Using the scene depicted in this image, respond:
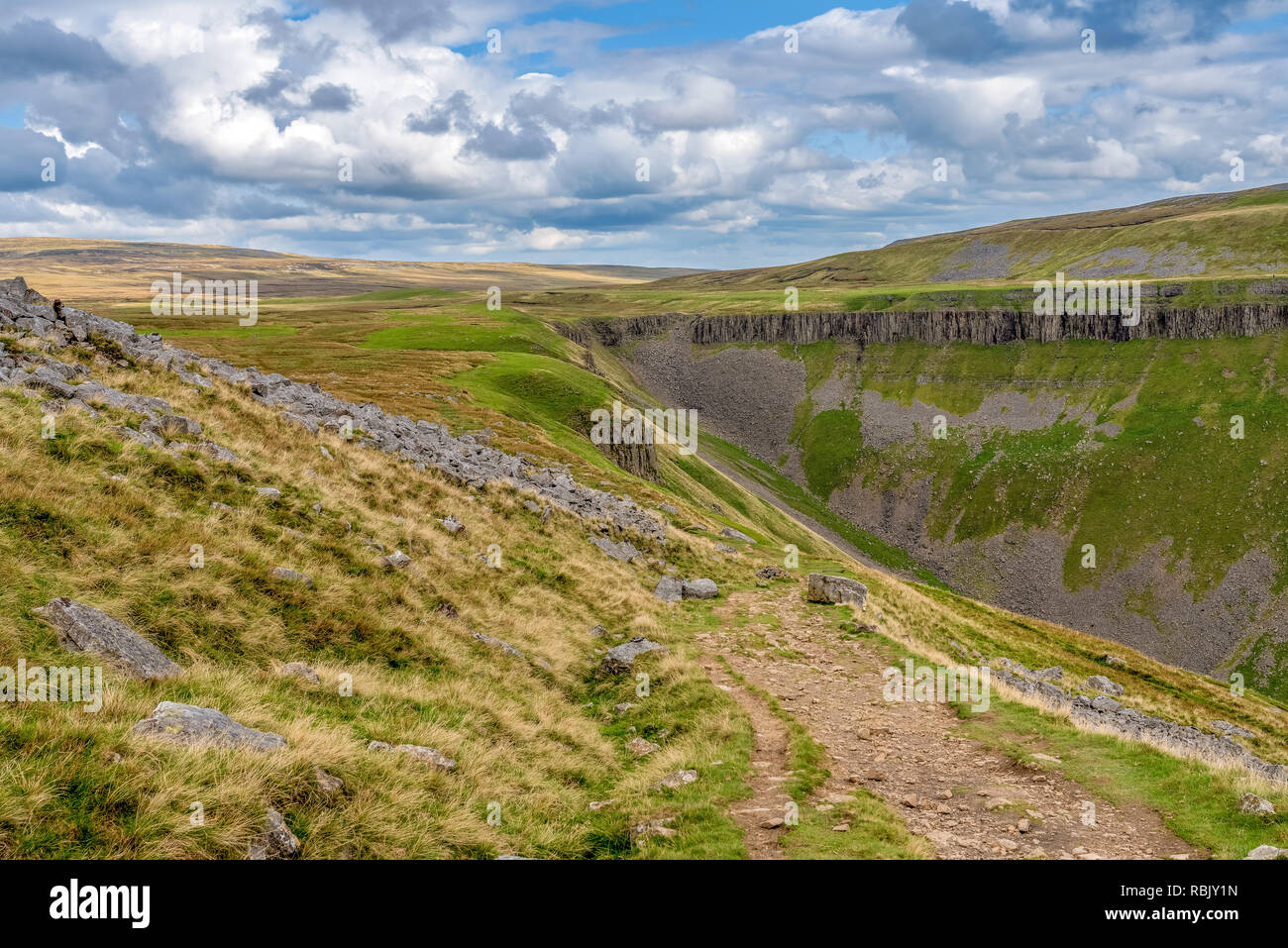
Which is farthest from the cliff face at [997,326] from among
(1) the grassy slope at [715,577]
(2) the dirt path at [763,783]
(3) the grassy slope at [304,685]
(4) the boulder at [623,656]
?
(2) the dirt path at [763,783]

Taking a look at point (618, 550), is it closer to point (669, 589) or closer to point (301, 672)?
point (669, 589)

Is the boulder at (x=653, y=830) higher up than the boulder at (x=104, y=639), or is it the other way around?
the boulder at (x=104, y=639)

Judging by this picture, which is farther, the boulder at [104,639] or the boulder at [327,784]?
the boulder at [104,639]

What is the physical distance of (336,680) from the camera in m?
13.7

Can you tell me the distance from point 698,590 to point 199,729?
910 inches

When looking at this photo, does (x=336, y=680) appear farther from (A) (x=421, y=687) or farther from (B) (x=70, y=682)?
(B) (x=70, y=682)

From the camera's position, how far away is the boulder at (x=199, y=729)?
9.24m

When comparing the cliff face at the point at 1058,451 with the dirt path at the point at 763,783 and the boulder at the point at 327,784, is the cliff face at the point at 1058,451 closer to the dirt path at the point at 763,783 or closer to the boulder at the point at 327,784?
the dirt path at the point at 763,783

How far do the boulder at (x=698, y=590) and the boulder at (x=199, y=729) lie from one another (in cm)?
2199

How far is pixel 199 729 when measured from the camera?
958 cm

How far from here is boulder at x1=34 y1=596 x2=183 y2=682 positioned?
11.2 meters

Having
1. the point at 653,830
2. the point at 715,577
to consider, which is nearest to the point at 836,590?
the point at 715,577
